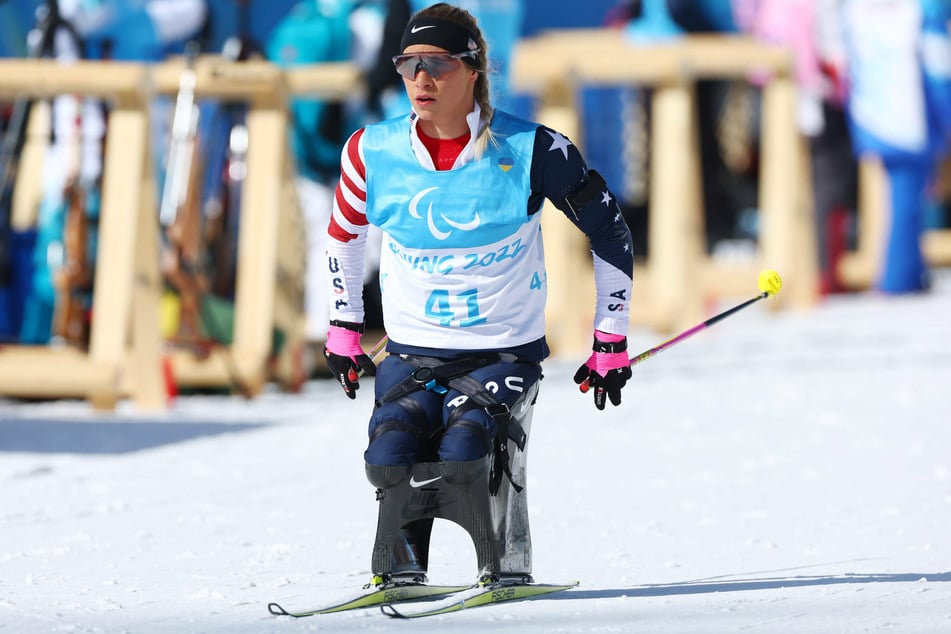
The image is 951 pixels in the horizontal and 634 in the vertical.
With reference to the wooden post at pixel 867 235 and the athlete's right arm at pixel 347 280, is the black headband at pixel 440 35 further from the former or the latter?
the wooden post at pixel 867 235

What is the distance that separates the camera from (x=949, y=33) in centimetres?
1301

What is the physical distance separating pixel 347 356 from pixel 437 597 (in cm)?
62

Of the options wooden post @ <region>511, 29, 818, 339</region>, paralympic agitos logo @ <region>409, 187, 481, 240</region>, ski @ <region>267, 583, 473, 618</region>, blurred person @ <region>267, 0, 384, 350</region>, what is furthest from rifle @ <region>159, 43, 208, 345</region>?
ski @ <region>267, 583, 473, 618</region>

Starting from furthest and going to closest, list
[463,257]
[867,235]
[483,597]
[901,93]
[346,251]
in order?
1. [867,235]
2. [901,93]
3. [346,251]
4. [463,257]
5. [483,597]

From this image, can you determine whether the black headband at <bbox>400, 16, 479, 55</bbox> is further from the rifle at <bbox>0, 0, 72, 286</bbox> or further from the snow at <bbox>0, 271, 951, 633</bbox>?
the rifle at <bbox>0, 0, 72, 286</bbox>

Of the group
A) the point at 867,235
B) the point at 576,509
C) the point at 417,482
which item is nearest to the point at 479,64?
the point at 417,482

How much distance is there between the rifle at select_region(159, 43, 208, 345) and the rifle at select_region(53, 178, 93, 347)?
39cm

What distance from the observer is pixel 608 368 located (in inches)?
172

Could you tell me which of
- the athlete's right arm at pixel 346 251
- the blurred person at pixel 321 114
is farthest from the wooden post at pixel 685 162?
the athlete's right arm at pixel 346 251

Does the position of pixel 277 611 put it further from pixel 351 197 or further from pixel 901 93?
pixel 901 93

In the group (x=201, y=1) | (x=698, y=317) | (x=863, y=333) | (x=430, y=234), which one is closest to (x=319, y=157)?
(x=201, y=1)

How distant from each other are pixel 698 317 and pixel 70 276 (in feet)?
13.5

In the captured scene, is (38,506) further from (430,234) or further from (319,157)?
(319,157)

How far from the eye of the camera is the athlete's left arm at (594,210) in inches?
170
